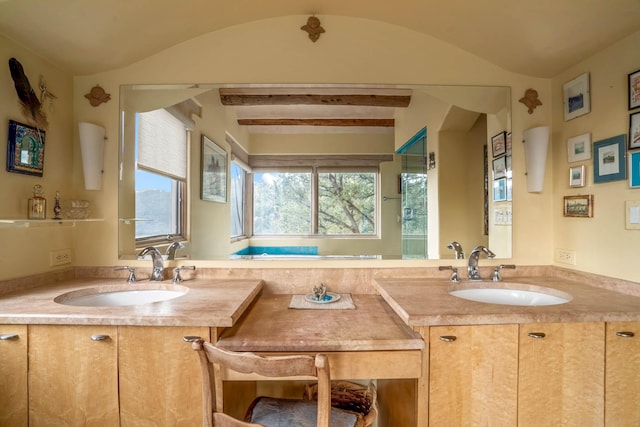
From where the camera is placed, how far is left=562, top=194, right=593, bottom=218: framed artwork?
1.53m

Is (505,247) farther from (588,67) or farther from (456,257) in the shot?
(588,67)

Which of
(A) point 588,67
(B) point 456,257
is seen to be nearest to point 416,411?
(B) point 456,257

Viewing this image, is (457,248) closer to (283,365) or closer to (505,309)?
(505,309)

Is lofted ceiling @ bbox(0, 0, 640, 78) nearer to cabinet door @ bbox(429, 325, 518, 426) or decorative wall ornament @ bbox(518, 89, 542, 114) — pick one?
decorative wall ornament @ bbox(518, 89, 542, 114)

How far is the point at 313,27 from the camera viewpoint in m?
1.67

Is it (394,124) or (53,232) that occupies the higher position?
(394,124)

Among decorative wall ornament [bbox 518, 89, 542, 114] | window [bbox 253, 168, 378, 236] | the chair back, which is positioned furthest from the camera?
window [bbox 253, 168, 378, 236]

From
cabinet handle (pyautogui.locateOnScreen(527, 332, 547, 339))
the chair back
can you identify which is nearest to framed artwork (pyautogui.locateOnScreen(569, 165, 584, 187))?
cabinet handle (pyautogui.locateOnScreen(527, 332, 547, 339))

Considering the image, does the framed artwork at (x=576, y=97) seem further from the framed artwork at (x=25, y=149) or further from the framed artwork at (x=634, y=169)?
the framed artwork at (x=25, y=149)

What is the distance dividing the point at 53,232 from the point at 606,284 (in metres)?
2.71

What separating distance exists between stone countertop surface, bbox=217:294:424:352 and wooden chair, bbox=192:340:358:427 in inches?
6.4

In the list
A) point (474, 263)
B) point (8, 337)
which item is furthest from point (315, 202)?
point (8, 337)

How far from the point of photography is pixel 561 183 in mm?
1688

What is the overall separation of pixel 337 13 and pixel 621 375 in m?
2.02
